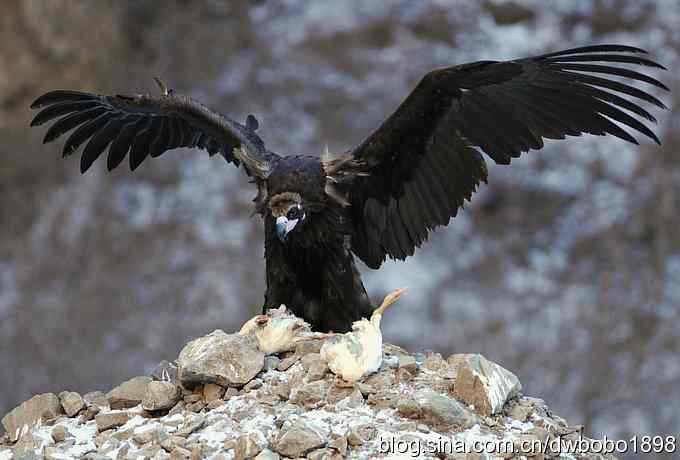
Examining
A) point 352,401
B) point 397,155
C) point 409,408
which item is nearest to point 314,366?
point 352,401

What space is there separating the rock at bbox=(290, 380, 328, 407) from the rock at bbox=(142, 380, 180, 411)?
1.93ft

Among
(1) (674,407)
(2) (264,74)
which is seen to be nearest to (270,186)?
(1) (674,407)

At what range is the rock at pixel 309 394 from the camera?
4703 millimetres

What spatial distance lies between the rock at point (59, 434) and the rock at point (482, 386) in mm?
1827

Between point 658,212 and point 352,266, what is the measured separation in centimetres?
696

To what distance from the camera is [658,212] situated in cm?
1189

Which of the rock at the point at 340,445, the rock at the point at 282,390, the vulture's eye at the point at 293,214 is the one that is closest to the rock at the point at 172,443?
the rock at the point at 282,390

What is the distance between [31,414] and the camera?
5.13 metres

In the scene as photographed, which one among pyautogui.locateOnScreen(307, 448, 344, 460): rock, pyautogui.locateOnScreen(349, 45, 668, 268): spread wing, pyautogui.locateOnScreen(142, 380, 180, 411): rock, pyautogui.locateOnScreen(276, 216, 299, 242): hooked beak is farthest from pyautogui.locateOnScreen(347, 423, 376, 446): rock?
pyautogui.locateOnScreen(349, 45, 668, 268): spread wing

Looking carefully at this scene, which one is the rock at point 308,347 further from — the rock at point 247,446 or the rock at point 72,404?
the rock at point 72,404

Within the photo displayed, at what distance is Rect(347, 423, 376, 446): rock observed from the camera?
173 inches

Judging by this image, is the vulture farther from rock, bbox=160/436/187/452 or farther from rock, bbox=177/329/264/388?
rock, bbox=160/436/187/452

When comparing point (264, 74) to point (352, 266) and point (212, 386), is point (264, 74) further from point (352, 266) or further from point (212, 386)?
point (212, 386)

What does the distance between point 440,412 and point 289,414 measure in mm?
669
